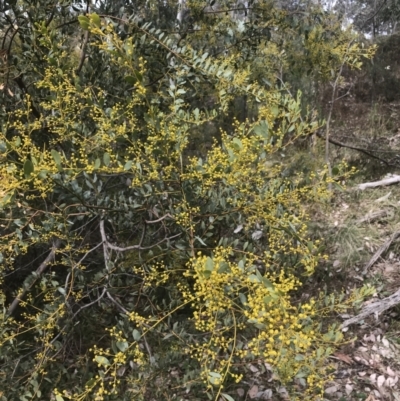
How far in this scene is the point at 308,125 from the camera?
4.01ft

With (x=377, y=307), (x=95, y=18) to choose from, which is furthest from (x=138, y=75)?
(x=377, y=307)

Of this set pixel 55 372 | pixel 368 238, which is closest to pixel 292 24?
pixel 368 238

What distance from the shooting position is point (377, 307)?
7.23 ft

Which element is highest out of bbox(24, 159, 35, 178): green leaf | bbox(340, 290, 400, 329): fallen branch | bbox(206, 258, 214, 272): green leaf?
bbox(24, 159, 35, 178): green leaf

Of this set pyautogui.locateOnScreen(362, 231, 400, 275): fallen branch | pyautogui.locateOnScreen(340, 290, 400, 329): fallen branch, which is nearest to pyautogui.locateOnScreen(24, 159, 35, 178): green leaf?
pyautogui.locateOnScreen(340, 290, 400, 329): fallen branch

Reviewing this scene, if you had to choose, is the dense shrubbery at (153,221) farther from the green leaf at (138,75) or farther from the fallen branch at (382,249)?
the fallen branch at (382,249)

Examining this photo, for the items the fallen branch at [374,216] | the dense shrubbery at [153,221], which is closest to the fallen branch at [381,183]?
the fallen branch at [374,216]

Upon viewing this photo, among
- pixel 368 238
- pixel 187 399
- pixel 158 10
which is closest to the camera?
pixel 187 399

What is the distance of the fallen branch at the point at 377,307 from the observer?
218 centimetres

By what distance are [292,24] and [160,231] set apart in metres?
1.42

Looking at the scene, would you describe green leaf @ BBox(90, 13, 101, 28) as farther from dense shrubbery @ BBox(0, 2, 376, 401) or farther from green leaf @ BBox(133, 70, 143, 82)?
green leaf @ BBox(133, 70, 143, 82)

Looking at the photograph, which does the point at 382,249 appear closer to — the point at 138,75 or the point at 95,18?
the point at 138,75

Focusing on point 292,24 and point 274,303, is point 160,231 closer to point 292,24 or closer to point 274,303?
point 274,303

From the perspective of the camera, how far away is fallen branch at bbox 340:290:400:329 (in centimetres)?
218
